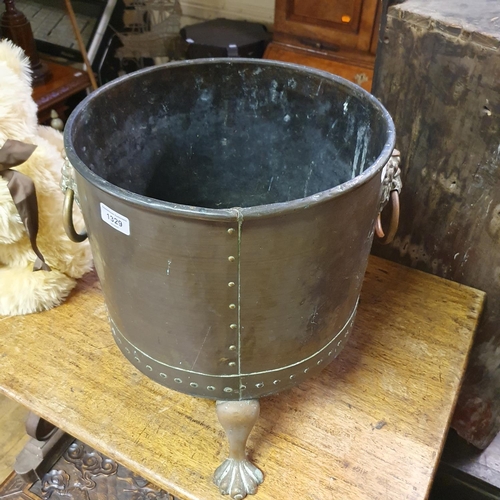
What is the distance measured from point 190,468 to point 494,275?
65 cm

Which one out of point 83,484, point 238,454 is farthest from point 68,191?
point 83,484

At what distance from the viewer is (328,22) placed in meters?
1.59

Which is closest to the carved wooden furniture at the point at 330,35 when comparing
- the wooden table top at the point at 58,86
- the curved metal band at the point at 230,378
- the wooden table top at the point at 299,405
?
the wooden table top at the point at 58,86

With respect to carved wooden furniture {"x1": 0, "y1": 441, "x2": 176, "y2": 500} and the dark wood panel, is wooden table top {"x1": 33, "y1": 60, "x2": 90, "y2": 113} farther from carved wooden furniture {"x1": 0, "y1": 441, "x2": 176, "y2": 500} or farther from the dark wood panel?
carved wooden furniture {"x1": 0, "y1": 441, "x2": 176, "y2": 500}

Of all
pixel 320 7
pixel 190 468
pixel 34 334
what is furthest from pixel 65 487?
pixel 320 7

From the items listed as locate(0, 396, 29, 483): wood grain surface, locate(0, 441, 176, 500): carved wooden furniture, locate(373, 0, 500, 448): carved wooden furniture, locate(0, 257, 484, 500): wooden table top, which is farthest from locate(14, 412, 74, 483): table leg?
locate(373, 0, 500, 448): carved wooden furniture

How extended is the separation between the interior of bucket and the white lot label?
200mm

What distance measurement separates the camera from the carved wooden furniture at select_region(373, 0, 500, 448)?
85 centimetres

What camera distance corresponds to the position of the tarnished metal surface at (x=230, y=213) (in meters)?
0.60

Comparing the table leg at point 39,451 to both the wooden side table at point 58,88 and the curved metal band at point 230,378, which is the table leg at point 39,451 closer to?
the curved metal band at point 230,378

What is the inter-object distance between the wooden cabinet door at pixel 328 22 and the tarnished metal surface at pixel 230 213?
73 cm

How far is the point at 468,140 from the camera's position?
2.98 feet

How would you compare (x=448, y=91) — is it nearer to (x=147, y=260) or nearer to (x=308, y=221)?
(x=308, y=221)

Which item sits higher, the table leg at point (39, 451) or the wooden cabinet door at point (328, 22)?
the wooden cabinet door at point (328, 22)
